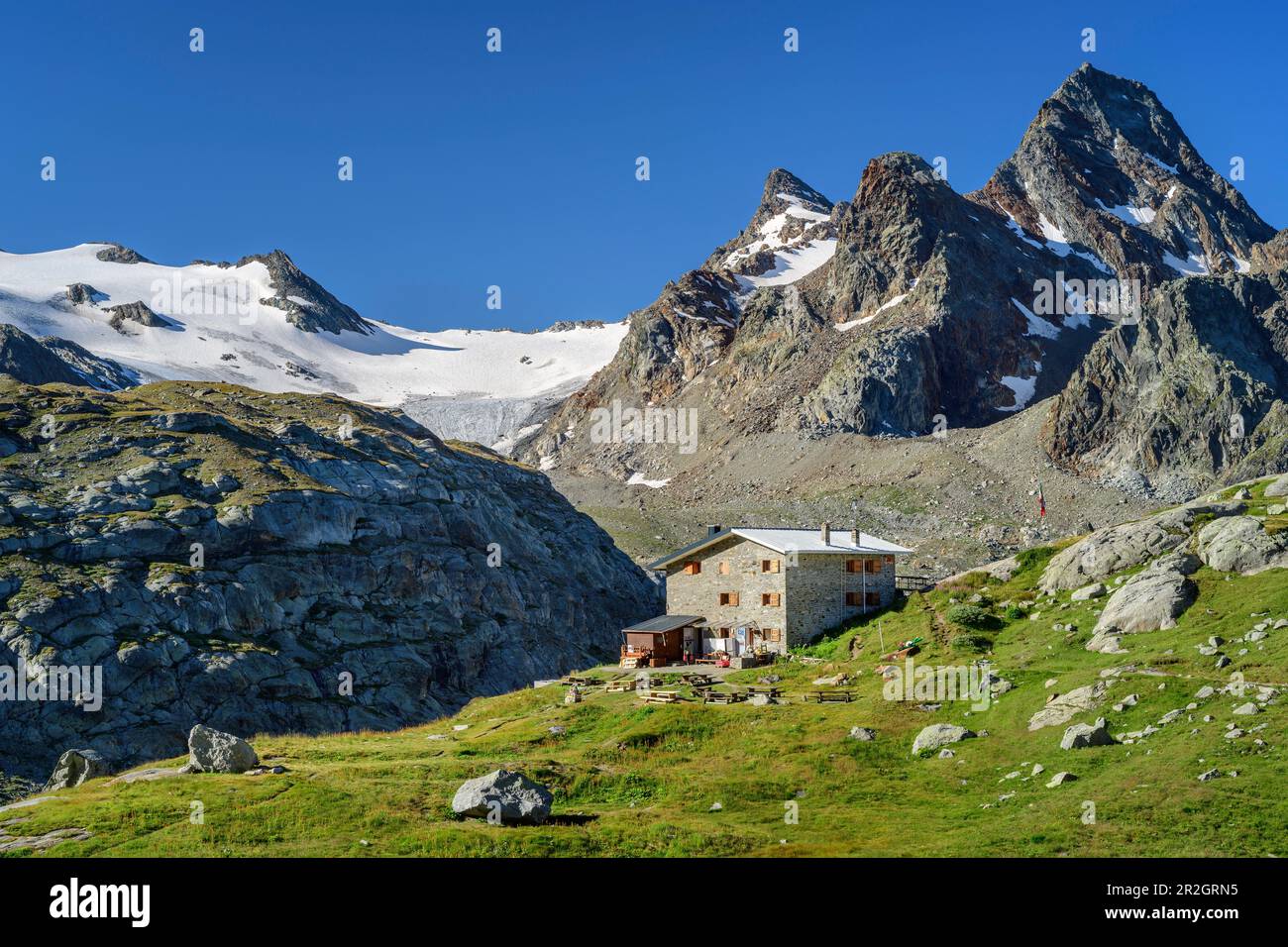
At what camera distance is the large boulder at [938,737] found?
42.1 m

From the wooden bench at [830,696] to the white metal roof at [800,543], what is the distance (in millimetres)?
18850

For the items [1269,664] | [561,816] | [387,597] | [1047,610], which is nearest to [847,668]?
[1047,610]

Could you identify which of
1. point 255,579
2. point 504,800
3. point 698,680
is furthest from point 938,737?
point 255,579

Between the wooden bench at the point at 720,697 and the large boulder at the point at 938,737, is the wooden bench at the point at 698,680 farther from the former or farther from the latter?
the large boulder at the point at 938,737

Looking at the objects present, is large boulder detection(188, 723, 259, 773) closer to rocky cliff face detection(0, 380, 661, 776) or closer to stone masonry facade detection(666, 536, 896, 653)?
stone masonry facade detection(666, 536, 896, 653)

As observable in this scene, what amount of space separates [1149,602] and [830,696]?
1557cm

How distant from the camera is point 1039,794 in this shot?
108 feet

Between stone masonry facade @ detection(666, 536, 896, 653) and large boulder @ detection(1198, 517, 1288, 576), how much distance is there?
75.4ft

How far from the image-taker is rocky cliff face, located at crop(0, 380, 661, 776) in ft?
291

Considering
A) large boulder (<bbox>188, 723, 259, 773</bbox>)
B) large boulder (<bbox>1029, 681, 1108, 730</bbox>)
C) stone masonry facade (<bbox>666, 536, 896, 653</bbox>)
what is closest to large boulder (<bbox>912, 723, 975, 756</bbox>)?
large boulder (<bbox>1029, 681, 1108, 730</bbox>)

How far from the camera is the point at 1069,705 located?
40875 mm
